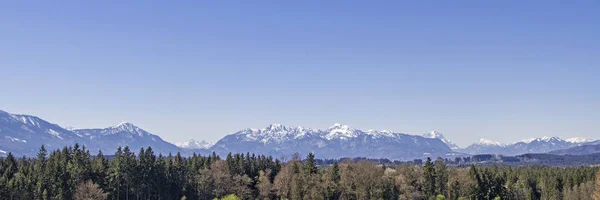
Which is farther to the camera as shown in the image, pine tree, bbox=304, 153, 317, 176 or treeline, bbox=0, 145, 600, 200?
pine tree, bbox=304, 153, 317, 176

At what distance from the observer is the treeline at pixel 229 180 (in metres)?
113

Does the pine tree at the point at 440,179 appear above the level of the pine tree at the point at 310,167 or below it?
below

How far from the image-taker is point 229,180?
472 feet

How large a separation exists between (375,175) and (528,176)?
261ft

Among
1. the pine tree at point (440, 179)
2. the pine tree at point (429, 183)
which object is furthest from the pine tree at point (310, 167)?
the pine tree at point (440, 179)

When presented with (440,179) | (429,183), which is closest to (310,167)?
(429,183)

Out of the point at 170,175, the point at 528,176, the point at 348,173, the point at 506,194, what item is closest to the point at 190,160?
the point at 170,175

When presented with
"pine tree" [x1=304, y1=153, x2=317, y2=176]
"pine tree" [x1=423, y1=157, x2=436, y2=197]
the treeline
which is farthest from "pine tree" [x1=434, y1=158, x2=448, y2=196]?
"pine tree" [x1=304, y1=153, x2=317, y2=176]

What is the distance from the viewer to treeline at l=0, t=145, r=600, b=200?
113 meters

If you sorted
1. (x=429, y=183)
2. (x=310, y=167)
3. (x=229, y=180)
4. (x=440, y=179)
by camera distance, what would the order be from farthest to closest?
(x=440, y=179), (x=429, y=183), (x=310, y=167), (x=229, y=180)

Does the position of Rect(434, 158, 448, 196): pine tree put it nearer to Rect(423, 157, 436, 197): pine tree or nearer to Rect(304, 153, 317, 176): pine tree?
Answer: Rect(423, 157, 436, 197): pine tree

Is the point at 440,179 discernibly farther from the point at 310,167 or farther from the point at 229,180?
the point at 229,180

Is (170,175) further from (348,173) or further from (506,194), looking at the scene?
(506,194)

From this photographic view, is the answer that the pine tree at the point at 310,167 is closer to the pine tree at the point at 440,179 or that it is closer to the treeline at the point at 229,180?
the treeline at the point at 229,180
